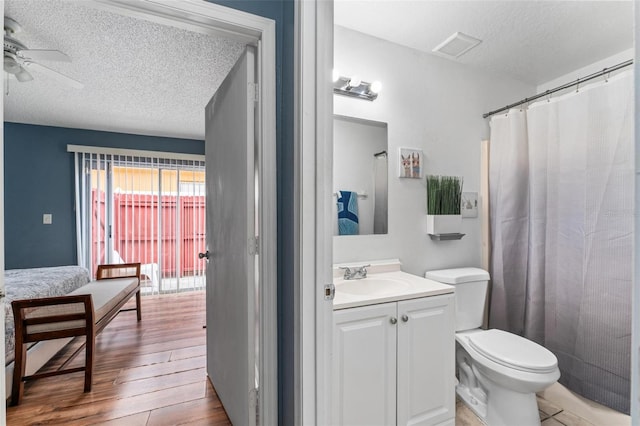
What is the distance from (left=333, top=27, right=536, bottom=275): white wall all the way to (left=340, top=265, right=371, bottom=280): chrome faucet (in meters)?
0.09

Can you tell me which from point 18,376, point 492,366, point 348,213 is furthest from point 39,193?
point 492,366

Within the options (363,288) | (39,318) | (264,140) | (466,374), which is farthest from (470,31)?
(39,318)

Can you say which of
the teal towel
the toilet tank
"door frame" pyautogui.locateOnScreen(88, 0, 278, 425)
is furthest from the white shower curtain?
"door frame" pyautogui.locateOnScreen(88, 0, 278, 425)

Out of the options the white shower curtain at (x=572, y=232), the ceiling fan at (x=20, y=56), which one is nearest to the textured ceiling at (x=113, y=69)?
the ceiling fan at (x=20, y=56)

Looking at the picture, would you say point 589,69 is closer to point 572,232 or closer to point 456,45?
point 456,45

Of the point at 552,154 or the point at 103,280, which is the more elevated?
the point at 552,154

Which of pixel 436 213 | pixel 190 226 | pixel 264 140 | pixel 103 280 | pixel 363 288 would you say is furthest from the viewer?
pixel 190 226

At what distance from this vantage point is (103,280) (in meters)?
3.25

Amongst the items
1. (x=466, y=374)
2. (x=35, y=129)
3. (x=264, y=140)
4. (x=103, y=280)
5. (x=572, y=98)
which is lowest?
(x=466, y=374)

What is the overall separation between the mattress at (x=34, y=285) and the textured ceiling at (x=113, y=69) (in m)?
1.61

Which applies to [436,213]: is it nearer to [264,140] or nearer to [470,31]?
[470,31]

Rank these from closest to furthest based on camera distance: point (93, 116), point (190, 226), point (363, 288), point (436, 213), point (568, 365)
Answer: point (363, 288)
point (568, 365)
point (436, 213)
point (93, 116)
point (190, 226)

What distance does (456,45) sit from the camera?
2.14 metres

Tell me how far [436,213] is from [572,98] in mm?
1086
